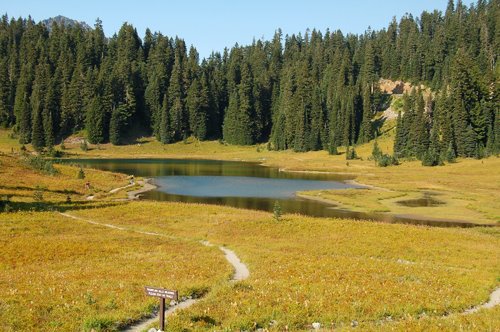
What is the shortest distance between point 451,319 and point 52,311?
44.4 feet

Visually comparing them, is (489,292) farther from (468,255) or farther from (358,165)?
(358,165)

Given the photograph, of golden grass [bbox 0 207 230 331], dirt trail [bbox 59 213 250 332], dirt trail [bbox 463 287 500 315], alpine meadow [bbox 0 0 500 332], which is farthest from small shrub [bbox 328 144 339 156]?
dirt trail [bbox 463 287 500 315]

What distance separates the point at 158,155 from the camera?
7101 inches

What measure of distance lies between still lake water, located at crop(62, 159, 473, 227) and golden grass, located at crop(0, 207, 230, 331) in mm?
29823

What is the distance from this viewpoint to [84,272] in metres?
24.7

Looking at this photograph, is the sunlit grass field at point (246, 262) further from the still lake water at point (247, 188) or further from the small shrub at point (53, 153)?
the small shrub at point (53, 153)

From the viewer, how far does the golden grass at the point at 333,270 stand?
17.0 meters

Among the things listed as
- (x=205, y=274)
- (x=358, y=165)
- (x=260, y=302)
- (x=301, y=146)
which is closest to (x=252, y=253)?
(x=205, y=274)

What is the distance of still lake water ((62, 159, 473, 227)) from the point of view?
212 feet

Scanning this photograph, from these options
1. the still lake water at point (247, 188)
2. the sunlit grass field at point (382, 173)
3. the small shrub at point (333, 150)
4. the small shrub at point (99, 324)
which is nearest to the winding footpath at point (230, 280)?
the small shrub at point (99, 324)

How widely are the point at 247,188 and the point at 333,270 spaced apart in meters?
62.6

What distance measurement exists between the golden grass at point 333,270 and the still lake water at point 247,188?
14498mm

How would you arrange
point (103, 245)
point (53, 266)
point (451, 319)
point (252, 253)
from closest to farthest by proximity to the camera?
point (451, 319), point (53, 266), point (252, 253), point (103, 245)

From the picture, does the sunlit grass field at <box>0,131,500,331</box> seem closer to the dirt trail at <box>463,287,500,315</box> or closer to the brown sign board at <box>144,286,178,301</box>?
the dirt trail at <box>463,287,500,315</box>
